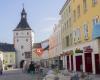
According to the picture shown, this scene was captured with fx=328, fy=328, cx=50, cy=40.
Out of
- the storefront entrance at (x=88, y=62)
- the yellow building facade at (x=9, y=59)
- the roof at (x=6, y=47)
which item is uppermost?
the roof at (x=6, y=47)

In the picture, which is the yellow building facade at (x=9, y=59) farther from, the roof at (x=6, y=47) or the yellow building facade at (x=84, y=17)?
the yellow building facade at (x=84, y=17)

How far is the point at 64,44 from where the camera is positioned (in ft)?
212

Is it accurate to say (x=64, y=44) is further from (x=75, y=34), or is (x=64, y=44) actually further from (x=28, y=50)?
(x=28, y=50)

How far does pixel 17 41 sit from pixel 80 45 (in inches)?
3650

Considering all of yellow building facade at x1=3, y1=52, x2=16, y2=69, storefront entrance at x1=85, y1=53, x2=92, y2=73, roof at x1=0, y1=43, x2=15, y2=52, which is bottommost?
storefront entrance at x1=85, y1=53, x2=92, y2=73

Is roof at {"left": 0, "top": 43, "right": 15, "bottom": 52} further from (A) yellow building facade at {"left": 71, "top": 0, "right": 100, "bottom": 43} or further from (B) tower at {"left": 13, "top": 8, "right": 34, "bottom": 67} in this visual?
(A) yellow building facade at {"left": 71, "top": 0, "right": 100, "bottom": 43}

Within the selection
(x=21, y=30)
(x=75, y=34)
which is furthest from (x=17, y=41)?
(x=75, y=34)

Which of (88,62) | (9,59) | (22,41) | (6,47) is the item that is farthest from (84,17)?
(6,47)

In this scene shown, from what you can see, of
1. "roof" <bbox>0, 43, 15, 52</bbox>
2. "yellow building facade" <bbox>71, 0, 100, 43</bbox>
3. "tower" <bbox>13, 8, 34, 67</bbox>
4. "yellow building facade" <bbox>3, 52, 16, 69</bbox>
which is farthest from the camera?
→ "roof" <bbox>0, 43, 15, 52</bbox>

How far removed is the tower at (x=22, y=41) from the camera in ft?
438

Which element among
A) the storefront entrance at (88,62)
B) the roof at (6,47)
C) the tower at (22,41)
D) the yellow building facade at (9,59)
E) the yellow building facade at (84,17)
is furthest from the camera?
the roof at (6,47)

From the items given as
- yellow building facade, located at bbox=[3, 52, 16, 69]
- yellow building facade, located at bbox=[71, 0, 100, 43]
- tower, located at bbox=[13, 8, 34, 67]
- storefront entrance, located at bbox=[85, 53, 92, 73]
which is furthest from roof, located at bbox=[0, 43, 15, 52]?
storefront entrance, located at bbox=[85, 53, 92, 73]

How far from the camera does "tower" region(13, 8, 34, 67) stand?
13338cm

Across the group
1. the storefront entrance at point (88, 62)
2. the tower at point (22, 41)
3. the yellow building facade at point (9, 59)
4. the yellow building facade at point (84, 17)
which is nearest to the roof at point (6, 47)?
the yellow building facade at point (9, 59)
